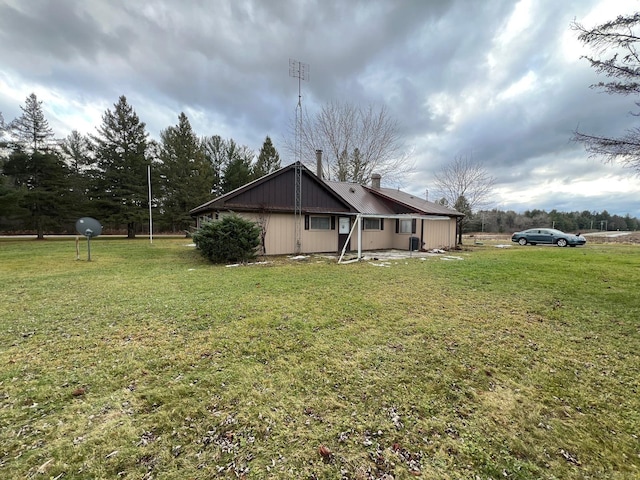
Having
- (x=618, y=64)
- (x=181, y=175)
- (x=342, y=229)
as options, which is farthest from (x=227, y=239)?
(x=181, y=175)

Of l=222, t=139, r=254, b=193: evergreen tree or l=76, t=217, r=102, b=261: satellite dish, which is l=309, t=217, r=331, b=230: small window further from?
l=222, t=139, r=254, b=193: evergreen tree

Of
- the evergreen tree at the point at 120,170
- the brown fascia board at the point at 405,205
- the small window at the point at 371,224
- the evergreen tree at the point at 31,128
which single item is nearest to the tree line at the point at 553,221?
the brown fascia board at the point at 405,205

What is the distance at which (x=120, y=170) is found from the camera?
24.7 meters

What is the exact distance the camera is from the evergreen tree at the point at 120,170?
24344mm

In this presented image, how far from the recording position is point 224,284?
6680 millimetres

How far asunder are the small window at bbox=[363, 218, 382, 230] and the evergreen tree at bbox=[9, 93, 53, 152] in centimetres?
2786

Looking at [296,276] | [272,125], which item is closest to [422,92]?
[272,125]

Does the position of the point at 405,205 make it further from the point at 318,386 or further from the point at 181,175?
the point at 181,175

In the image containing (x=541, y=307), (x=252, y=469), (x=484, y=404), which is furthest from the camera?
(x=541, y=307)

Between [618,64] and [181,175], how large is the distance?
3158 centimetres

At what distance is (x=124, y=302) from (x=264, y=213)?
24.3 ft

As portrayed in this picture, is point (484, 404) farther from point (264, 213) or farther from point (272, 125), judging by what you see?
point (272, 125)

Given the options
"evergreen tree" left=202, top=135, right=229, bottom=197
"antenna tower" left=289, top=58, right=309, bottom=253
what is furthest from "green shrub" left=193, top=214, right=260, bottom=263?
"evergreen tree" left=202, top=135, right=229, bottom=197

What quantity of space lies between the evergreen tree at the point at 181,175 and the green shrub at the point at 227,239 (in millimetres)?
19831
